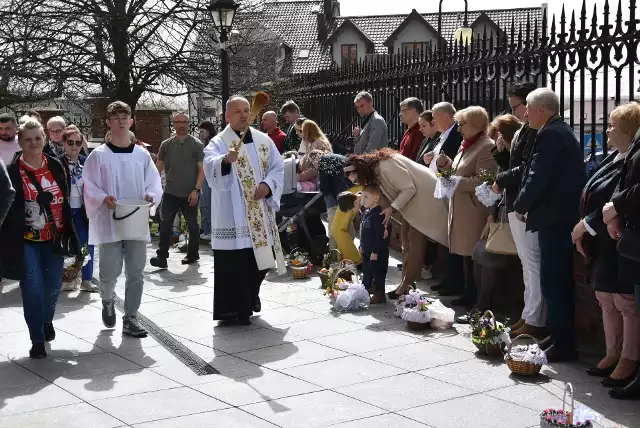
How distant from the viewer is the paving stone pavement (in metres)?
5.74

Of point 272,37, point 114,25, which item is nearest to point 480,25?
point 272,37

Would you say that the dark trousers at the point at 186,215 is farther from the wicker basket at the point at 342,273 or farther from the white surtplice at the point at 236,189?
the white surtplice at the point at 236,189

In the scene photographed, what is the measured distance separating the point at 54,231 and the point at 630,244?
170 inches

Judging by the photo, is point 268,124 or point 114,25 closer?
point 268,124

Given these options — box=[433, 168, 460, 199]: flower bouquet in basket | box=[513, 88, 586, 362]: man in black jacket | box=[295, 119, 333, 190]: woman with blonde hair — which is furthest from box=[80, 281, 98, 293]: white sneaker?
box=[513, 88, 586, 362]: man in black jacket

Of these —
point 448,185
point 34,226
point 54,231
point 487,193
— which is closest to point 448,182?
point 448,185

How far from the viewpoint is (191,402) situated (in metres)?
6.07

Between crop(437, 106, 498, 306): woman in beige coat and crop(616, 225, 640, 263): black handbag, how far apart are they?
9.17 ft

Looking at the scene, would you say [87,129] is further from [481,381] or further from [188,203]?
[481,381]

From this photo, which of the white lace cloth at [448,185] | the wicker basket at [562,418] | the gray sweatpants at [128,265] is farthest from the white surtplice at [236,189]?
the wicker basket at [562,418]

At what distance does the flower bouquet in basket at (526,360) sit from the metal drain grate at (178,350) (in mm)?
2067

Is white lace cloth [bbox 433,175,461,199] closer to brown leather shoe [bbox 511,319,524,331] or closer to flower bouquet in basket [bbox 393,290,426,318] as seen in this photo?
flower bouquet in basket [bbox 393,290,426,318]

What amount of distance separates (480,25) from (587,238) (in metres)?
45.3

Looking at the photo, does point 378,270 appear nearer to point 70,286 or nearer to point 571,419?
point 70,286
